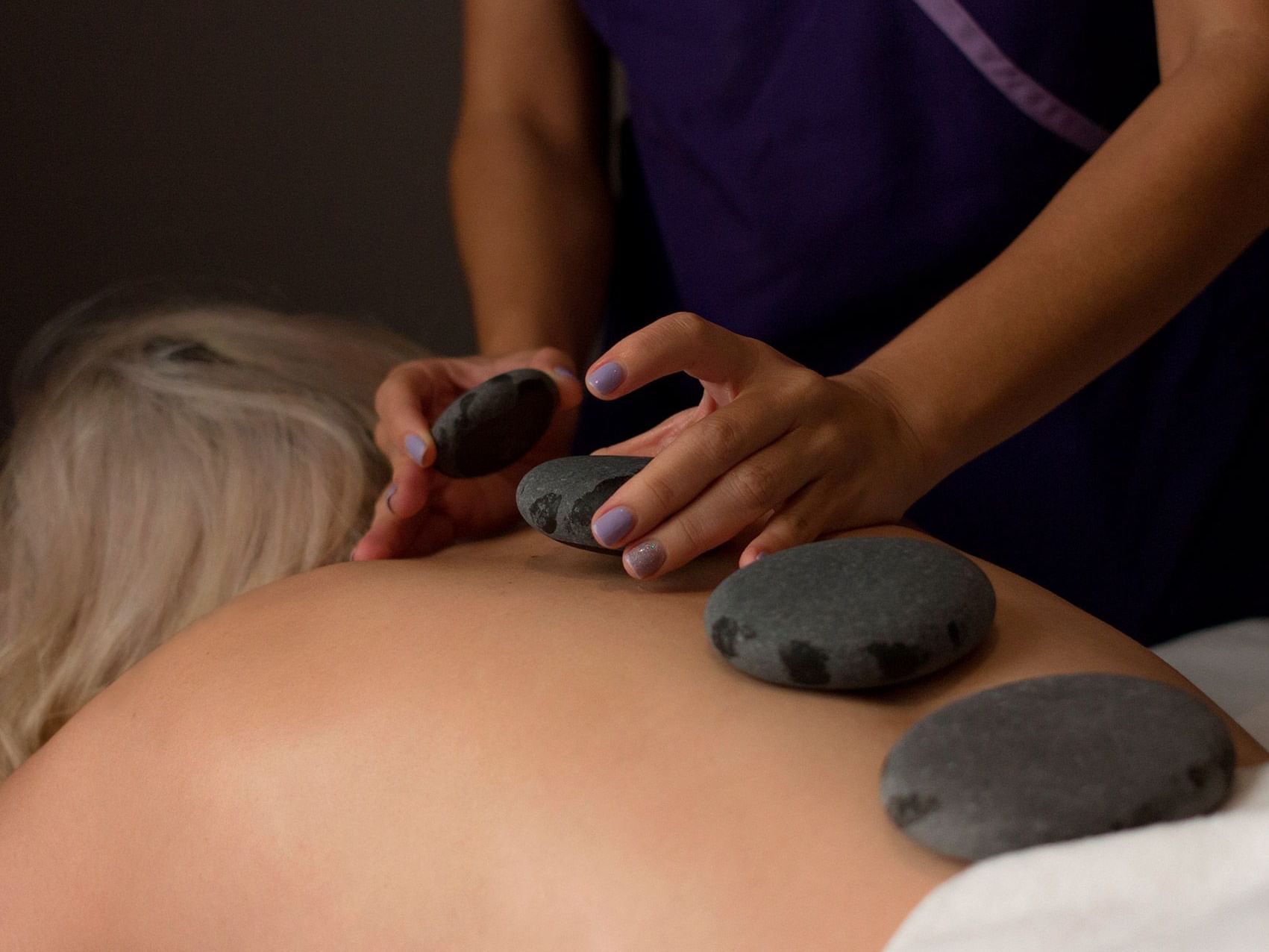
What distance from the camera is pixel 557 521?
779mm

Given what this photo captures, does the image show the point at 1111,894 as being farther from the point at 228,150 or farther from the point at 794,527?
the point at 228,150

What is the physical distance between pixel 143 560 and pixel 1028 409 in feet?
2.53

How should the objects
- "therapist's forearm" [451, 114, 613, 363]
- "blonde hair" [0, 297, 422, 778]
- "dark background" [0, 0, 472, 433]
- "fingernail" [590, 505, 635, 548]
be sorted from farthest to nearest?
1. "dark background" [0, 0, 472, 433]
2. "therapist's forearm" [451, 114, 613, 363]
3. "blonde hair" [0, 297, 422, 778]
4. "fingernail" [590, 505, 635, 548]

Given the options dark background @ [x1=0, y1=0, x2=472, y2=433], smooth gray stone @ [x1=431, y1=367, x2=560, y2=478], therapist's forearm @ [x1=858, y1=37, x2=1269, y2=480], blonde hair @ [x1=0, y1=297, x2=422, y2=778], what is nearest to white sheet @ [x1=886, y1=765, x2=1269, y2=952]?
therapist's forearm @ [x1=858, y1=37, x2=1269, y2=480]

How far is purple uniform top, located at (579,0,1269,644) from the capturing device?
3.90ft

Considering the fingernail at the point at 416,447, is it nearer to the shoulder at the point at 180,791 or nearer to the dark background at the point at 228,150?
the shoulder at the point at 180,791

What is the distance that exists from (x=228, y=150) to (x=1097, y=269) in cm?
156

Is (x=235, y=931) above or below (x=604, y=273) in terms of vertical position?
below

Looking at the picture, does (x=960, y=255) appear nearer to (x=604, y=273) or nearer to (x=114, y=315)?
(x=604, y=273)

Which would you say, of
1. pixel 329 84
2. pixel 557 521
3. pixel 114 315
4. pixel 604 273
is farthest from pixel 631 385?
pixel 329 84

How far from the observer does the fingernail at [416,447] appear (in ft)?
3.11

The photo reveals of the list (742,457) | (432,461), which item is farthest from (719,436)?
(432,461)

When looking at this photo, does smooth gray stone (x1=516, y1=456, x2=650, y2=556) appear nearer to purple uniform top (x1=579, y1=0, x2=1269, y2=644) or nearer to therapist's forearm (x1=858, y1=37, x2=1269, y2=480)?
therapist's forearm (x1=858, y1=37, x2=1269, y2=480)

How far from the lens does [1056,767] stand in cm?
51
